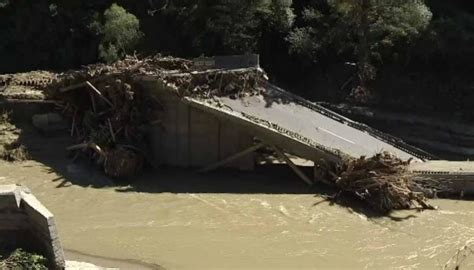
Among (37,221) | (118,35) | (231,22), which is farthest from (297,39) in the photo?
(37,221)

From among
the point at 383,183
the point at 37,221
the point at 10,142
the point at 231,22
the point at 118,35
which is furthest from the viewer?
the point at 118,35

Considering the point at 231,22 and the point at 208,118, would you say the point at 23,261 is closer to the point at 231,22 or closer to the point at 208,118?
the point at 208,118

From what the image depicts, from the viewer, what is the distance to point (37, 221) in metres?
11.2

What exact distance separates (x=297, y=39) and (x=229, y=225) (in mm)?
9928

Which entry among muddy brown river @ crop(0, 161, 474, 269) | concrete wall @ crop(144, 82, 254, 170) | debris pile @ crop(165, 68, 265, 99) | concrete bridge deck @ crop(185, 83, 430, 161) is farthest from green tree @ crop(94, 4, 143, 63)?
concrete bridge deck @ crop(185, 83, 430, 161)

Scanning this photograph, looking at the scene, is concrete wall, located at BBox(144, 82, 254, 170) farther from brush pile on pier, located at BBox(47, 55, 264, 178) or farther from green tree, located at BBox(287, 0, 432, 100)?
green tree, located at BBox(287, 0, 432, 100)

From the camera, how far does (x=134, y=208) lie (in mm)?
16078

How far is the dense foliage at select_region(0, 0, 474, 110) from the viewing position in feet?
73.7

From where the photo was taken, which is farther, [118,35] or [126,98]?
[118,35]

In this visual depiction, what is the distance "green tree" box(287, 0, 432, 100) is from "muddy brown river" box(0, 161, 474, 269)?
6304 mm

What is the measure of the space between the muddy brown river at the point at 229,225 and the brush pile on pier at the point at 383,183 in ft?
1.18

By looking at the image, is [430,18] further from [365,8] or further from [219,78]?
[219,78]

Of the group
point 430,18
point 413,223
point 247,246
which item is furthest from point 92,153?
point 430,18

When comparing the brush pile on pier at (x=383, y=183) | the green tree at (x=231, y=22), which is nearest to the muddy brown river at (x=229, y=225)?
the brush pile on pier at (x=383, y=183)
